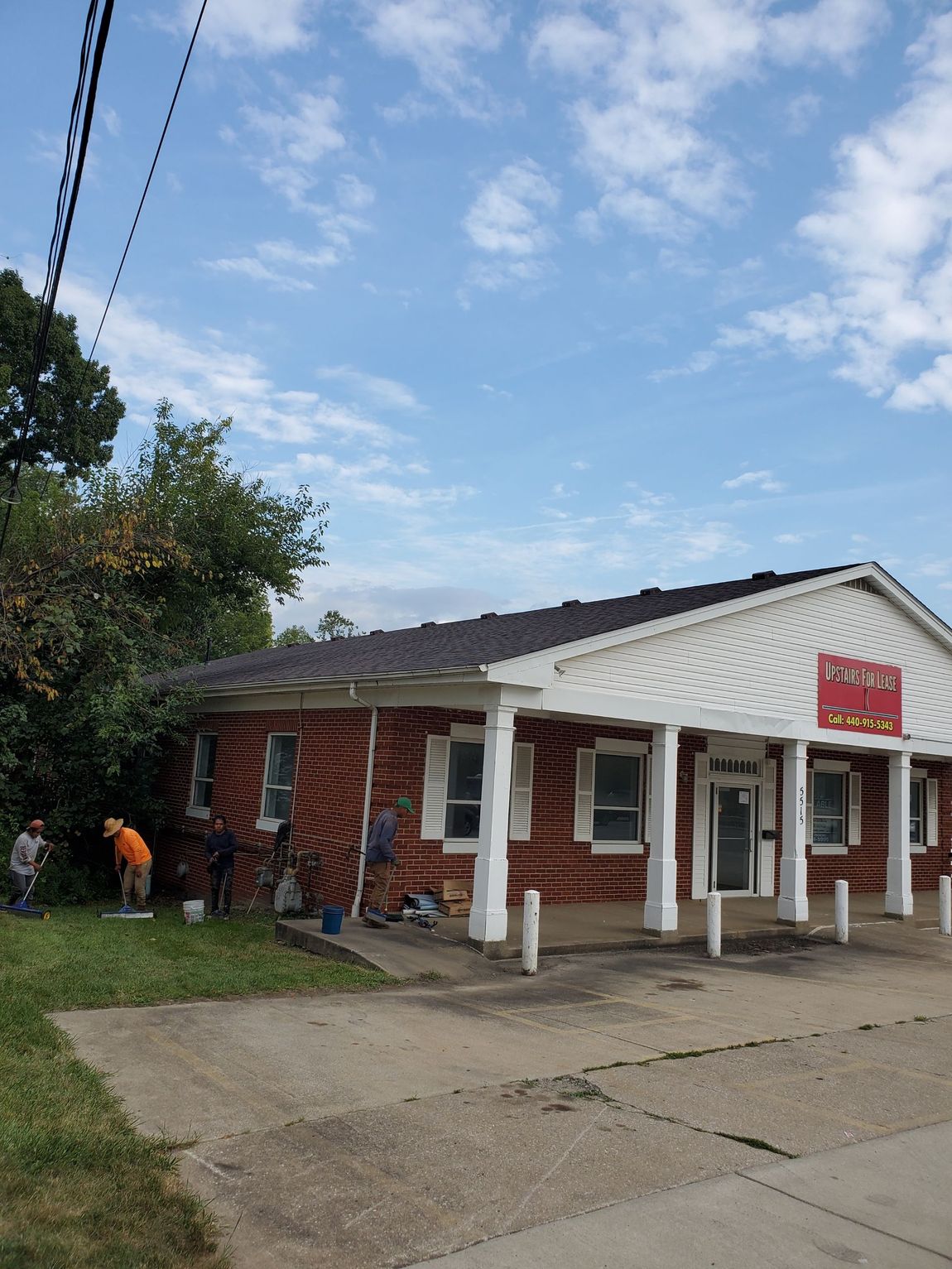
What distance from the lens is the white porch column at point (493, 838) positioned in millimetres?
11453

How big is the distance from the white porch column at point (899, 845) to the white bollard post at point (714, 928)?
230 inches

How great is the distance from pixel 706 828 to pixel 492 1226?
1371 cm

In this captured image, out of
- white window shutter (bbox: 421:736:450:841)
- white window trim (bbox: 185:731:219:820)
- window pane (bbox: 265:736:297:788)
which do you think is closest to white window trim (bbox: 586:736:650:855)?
white window shutter (bbox: 421:736:450:841)

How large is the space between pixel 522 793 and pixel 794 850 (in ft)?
14.3

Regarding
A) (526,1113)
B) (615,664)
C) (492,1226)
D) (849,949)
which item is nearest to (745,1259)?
(492,1226)

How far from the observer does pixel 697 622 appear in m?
14.0

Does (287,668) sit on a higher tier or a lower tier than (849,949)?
higher

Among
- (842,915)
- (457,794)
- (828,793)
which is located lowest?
(842,915)

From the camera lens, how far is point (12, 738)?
16109 millimetres

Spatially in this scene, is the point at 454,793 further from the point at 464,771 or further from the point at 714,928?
the point at 714,928

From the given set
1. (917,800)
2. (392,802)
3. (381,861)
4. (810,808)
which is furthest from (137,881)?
(917,800)

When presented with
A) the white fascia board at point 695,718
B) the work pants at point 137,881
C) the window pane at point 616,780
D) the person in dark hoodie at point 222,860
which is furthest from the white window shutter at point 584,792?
the work pants at point 137,881

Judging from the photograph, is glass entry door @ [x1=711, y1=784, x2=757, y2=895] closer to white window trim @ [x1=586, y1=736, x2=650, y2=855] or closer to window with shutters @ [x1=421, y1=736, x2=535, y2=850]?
white window trim @ [x1=586, y1=736, x2=650, y2=855]

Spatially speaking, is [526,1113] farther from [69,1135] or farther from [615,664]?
[615,664]
